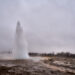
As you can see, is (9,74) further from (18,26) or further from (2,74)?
(18,26)

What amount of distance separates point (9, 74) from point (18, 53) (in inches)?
1800

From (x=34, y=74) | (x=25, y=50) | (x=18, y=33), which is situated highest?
(x=18, y=33)

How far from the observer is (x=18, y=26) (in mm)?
74188

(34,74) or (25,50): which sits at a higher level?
(25,50)

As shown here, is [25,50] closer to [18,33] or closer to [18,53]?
[18,53]

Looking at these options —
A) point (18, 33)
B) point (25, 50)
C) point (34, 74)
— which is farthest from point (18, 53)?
point (34, 74)

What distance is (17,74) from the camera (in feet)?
81.7

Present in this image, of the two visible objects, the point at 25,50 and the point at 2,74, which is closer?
the point at 2,74

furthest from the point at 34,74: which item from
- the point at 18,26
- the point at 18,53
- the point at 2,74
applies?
the point at 18,26

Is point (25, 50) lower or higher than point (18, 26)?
lower

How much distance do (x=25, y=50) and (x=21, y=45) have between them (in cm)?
324

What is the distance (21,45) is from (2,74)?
1828 inches

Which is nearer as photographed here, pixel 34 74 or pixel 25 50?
pixel 34 74

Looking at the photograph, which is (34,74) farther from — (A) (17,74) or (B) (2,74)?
(B) (2,74)
